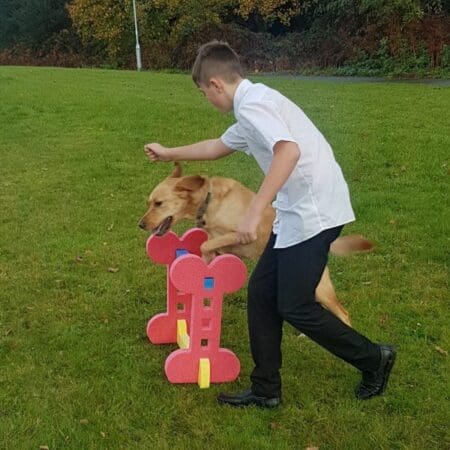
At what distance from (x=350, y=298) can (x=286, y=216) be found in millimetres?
2226

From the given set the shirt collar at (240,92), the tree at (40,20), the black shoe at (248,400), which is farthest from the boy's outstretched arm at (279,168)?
the tree at (40,20)

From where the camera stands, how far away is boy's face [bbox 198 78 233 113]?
11.4 feet

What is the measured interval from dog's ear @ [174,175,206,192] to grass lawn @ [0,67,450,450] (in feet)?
3.60

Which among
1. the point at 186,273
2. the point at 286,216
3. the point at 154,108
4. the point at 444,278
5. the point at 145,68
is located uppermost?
the point at 286,216

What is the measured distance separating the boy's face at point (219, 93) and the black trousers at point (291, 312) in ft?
2.49

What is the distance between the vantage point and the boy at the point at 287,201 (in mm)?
3301

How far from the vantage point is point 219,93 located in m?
3.50

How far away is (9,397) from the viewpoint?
4.12 m

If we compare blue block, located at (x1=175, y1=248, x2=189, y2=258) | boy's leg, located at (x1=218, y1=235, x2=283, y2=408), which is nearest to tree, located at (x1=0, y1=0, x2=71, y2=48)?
blue block, located at (x1=175, y1=248, x2=189, y2=258)

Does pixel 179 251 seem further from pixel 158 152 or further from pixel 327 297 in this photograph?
pixel 327 297

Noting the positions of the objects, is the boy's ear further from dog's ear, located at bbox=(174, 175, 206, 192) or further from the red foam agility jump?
dog's ear, located at bbox=(174, 175, 206, 192)

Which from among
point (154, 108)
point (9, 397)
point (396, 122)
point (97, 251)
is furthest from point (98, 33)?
point (9, 397)

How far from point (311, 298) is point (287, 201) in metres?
0.52

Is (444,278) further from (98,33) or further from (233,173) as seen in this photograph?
(98,33)
